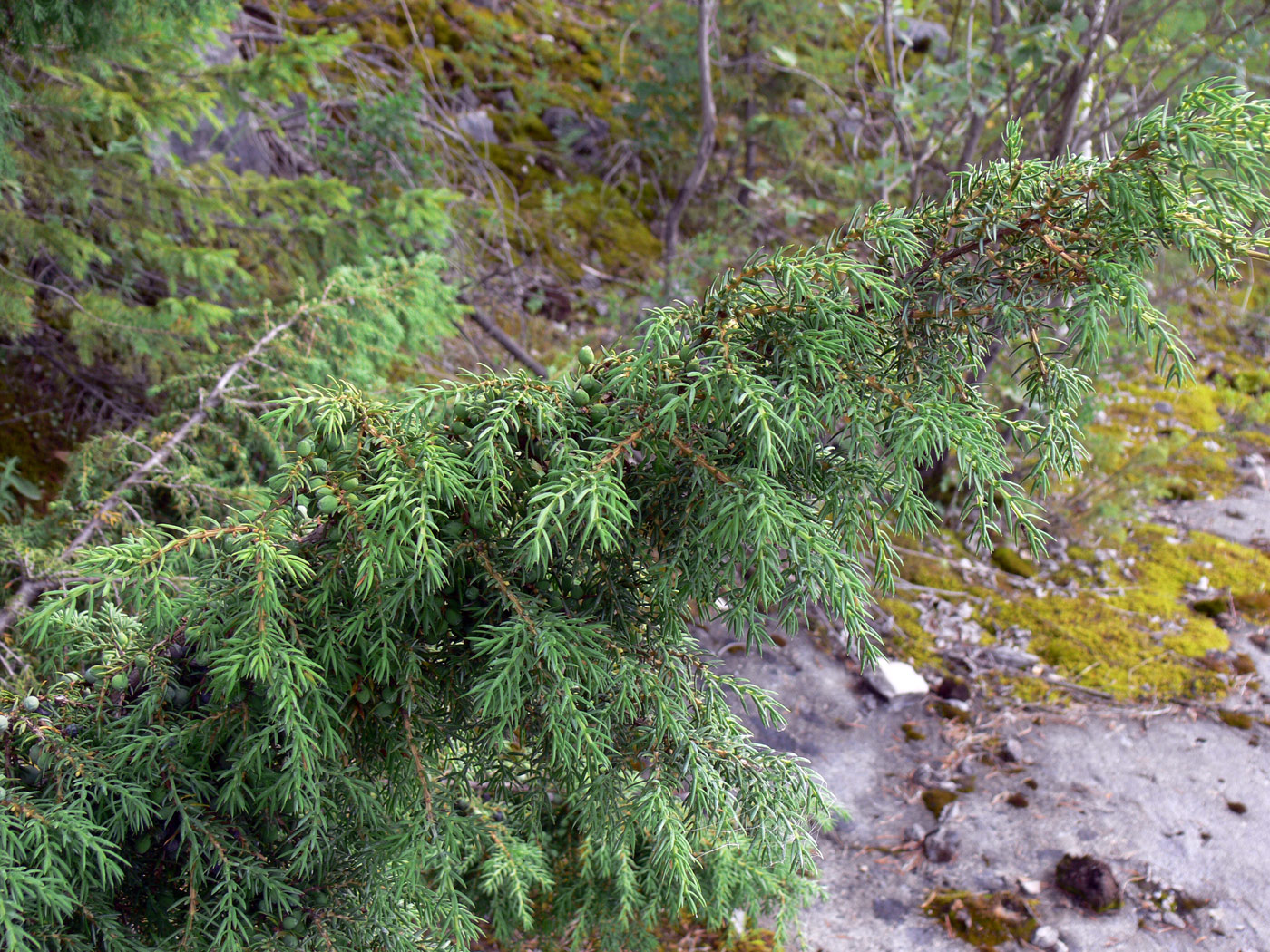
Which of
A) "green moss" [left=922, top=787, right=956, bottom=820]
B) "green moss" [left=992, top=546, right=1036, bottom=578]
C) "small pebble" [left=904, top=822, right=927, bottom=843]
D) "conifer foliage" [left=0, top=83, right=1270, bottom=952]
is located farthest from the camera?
"green moss" [left=992, top=546, right=1036, bottom=578]

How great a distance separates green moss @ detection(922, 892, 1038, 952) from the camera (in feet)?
7.95

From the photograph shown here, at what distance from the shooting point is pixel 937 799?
9.84ft

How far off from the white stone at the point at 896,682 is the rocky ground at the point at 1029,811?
0.04m

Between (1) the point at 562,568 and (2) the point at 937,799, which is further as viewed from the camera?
(2) the point at 937,799

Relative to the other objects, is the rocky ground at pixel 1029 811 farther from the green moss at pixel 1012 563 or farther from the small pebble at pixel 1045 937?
the green moss at pixel 1012 563

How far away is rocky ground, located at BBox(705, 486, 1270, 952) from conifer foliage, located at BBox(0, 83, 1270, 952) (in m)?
1.60

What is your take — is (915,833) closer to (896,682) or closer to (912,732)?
(912,732)

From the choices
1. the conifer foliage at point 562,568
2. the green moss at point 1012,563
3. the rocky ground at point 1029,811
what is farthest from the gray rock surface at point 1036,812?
the conifer foliage at point 562,568

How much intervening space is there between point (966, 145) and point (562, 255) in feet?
10.2

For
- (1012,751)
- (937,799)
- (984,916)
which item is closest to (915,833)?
(937,799)

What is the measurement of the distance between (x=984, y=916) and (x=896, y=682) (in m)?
1.10

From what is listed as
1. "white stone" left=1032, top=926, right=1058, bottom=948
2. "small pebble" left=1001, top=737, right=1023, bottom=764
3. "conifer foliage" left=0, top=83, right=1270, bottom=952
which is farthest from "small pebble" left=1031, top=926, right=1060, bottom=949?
"conifer foliage" left=0, top=83, right=1270, bottom=952

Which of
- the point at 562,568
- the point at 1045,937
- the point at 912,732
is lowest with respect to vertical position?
the point at 912,732

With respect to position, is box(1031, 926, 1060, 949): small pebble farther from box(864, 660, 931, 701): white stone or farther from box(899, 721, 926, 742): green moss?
box(864, 660, 931, 701): white stone
